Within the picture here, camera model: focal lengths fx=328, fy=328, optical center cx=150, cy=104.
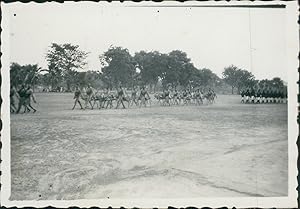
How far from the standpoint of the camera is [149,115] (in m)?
4.32

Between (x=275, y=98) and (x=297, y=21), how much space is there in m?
0.98

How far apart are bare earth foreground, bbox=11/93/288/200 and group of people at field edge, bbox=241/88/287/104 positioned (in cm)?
8

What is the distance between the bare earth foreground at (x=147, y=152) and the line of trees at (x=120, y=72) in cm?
24

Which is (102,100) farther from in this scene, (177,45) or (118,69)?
(177,45)

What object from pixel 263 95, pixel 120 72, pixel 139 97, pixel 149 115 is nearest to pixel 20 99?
pixel 120 72

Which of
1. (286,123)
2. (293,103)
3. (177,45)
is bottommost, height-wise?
(286,123)

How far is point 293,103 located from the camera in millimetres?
4102

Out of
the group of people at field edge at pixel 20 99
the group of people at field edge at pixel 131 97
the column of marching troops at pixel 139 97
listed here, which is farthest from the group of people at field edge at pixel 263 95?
the group of people at field edge at pixel 20 99

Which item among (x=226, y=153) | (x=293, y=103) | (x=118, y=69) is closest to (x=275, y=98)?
(x=293, y=103)

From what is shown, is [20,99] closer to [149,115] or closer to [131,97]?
[131,97]

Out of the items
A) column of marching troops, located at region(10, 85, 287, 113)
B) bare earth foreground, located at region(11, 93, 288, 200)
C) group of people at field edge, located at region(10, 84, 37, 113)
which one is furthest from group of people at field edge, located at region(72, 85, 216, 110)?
group of people at field edge, located at region(10, 84, 37, 113)

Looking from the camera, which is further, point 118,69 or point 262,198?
point 118,69

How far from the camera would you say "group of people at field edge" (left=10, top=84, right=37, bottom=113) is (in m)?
4.04

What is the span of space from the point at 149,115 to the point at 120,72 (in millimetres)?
685
